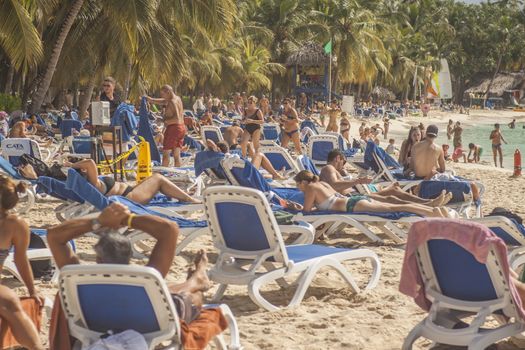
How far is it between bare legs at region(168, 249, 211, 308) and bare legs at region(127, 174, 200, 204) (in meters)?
3.52

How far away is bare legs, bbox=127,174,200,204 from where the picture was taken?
761cm

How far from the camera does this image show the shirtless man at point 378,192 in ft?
24.8

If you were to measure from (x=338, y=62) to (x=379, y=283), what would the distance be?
37.7m

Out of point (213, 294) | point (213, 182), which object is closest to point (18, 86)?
point (213, 182)

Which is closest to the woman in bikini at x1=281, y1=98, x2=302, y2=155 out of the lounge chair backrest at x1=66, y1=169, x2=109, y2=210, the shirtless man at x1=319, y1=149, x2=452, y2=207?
the shirtless man at x1=319, y1=149, x2=452, y2=207

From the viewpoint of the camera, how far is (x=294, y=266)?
5.17 metres

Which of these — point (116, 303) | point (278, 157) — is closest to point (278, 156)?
point (278, 157)

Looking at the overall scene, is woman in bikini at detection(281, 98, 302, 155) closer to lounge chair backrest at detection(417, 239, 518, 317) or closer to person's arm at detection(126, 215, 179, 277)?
lounge chair backrest at detection(417, 239, 518, 317)

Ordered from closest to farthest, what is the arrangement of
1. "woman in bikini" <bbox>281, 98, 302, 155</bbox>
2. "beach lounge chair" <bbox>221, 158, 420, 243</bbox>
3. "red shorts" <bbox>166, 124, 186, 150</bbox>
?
"beach lounge chair" <bbox>221, 158, 420, 243</bbox>
"red shorts" <bbox>166, 124, 186, 150</bbox>
"woman in bikini" <bbox>281, 98, 302, 155</bbox>

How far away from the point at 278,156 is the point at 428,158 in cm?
288

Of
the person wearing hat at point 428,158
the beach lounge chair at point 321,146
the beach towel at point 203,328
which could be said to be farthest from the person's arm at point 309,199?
the beach lounge chair at point 321,146

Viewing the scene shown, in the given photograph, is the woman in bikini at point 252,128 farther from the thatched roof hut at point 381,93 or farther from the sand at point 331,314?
the thatched roof hut at point 381,93

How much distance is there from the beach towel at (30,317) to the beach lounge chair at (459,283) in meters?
1.79

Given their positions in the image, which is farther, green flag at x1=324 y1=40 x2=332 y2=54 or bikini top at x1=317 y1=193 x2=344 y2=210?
green flag at x1=324 y1=40 x2=332 y2=54
